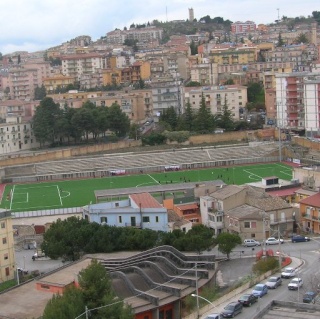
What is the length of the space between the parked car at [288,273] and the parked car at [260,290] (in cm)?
142

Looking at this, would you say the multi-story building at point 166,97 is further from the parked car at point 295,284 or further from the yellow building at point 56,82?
the parked car at point 295,284

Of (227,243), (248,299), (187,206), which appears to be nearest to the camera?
(248,299)

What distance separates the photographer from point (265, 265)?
21.9m

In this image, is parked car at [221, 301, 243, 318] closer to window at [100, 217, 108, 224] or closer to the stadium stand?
window at [100, 217, 108, 224]

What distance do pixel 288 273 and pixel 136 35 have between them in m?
102

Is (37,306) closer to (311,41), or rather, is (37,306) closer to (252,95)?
(252,95)

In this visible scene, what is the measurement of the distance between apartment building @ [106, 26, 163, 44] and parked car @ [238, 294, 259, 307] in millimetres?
99242

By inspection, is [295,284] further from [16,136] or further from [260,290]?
[16,136]

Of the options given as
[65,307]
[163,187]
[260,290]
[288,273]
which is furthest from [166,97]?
[65,307]

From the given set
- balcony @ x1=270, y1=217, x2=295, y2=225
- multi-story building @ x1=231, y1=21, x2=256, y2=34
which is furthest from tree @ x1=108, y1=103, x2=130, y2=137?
multi-story building @ x1=231, y1=21, x2=256, y2=34

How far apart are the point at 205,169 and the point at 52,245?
21.1 m

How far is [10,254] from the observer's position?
82.2 feet

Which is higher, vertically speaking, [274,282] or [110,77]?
[110,77]

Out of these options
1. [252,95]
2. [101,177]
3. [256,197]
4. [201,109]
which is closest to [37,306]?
[256,197]
